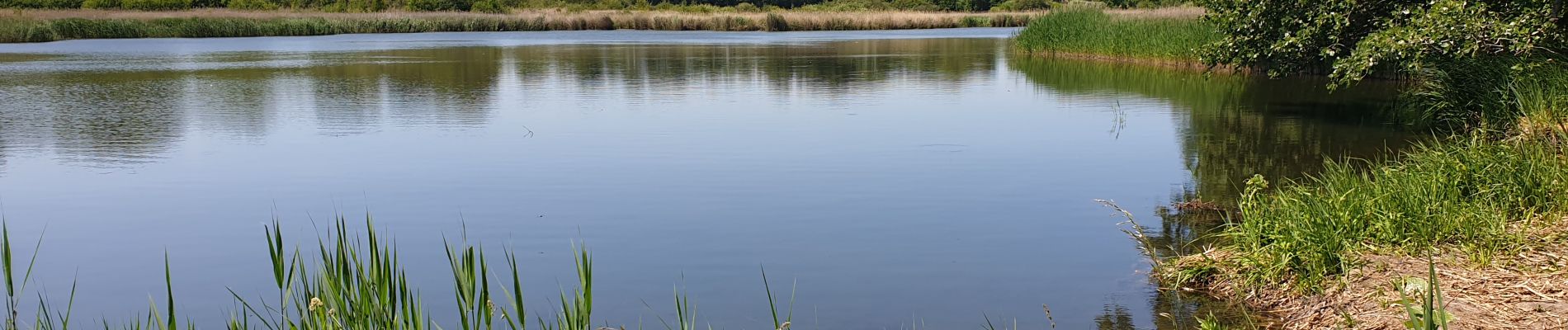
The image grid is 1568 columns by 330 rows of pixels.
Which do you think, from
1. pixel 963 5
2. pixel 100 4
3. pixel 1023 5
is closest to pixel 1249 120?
pixel 1023 5

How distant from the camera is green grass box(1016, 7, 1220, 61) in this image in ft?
66.3

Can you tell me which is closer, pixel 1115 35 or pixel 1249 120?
pixel 1249 120

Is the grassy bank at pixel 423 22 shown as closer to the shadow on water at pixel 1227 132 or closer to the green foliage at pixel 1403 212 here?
A: the shadow on water at pixel 1227 132

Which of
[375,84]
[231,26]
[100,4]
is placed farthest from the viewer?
[100,4]

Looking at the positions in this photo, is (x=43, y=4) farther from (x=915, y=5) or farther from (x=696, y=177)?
(x=696, y=177)

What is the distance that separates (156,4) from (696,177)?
61.3 meters

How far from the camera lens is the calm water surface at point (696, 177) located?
Answer: 600 cm

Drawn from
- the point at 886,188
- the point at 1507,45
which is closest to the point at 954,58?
the point at 1507,45

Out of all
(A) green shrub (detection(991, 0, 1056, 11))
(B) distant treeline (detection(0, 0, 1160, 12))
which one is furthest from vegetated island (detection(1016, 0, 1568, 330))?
(A) green shrub (detection(991, 0, 1056, 11))

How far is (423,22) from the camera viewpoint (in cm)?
5191

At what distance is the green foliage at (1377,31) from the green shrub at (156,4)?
196ft

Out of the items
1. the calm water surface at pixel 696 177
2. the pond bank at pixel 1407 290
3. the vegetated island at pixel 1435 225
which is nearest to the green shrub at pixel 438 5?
the calm water surface at pixel 696 177

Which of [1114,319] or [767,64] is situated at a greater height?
[767,64]

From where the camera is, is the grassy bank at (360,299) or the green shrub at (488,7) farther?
the green shrub at (488,7)
